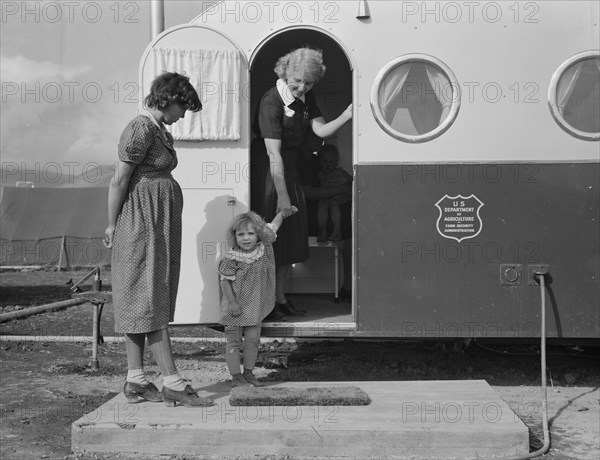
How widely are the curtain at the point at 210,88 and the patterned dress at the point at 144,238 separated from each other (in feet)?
3.69

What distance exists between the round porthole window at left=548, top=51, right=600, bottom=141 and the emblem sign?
886mm

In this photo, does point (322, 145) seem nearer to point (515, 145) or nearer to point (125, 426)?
point (515, 145)

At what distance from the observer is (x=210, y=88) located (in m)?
6.45

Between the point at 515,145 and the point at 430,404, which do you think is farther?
the point at 515,145

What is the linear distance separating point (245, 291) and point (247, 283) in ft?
0.19

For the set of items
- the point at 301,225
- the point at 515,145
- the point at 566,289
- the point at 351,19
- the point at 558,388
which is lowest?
the point at 558,388

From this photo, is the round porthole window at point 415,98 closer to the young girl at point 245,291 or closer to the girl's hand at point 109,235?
the young girl at point 245,291

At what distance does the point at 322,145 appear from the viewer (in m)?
8.21

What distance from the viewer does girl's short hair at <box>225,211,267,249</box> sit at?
6023 millimetres

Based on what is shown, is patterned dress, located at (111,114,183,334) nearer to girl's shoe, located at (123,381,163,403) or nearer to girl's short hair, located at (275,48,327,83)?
girl's shoe, located at (123,381,163,403)

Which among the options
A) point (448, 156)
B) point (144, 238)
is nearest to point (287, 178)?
point (448, 156)

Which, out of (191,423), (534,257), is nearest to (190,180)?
(191,423)

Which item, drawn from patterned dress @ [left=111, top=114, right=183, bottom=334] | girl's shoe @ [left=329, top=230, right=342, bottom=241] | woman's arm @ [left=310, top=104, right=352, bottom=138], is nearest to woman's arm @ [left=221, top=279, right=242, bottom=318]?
patterned dress @ [left=111, top=114, right=183, bottom=334]

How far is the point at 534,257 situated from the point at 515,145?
833mm
